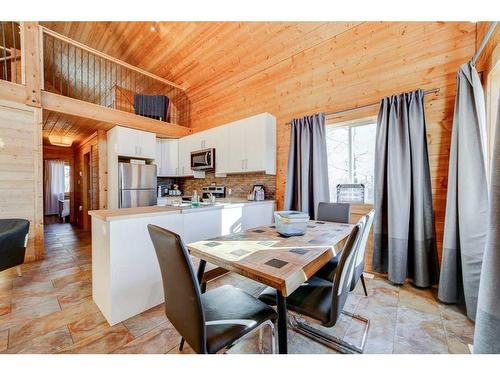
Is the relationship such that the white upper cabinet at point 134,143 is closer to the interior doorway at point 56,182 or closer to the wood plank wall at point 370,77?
the wood plank wall at point 370,77

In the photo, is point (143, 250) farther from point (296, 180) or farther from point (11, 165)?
point (11, 165)

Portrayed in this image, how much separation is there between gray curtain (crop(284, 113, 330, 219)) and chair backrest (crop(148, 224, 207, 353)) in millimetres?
2308

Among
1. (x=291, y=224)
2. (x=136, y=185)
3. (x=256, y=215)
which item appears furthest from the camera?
(x=136, y=185)

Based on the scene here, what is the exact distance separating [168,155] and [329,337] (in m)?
4.54

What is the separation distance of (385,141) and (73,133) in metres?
6.10

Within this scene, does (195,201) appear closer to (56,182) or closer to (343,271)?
(343,271)

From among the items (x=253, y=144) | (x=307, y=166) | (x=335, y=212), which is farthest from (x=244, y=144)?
(x=335, y=212)

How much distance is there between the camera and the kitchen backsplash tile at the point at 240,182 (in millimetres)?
3664

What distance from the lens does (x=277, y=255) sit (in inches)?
49.6

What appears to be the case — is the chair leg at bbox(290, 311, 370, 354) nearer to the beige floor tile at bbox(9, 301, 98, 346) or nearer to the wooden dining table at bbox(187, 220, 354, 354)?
the wooden dining table at bbox(187, 220, 354, 354)

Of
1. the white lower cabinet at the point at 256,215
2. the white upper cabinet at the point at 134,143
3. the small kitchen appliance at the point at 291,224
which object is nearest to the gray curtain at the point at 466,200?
the small kitchen appliance at the point at 291,224

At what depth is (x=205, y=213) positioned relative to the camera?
2396 millimetres
